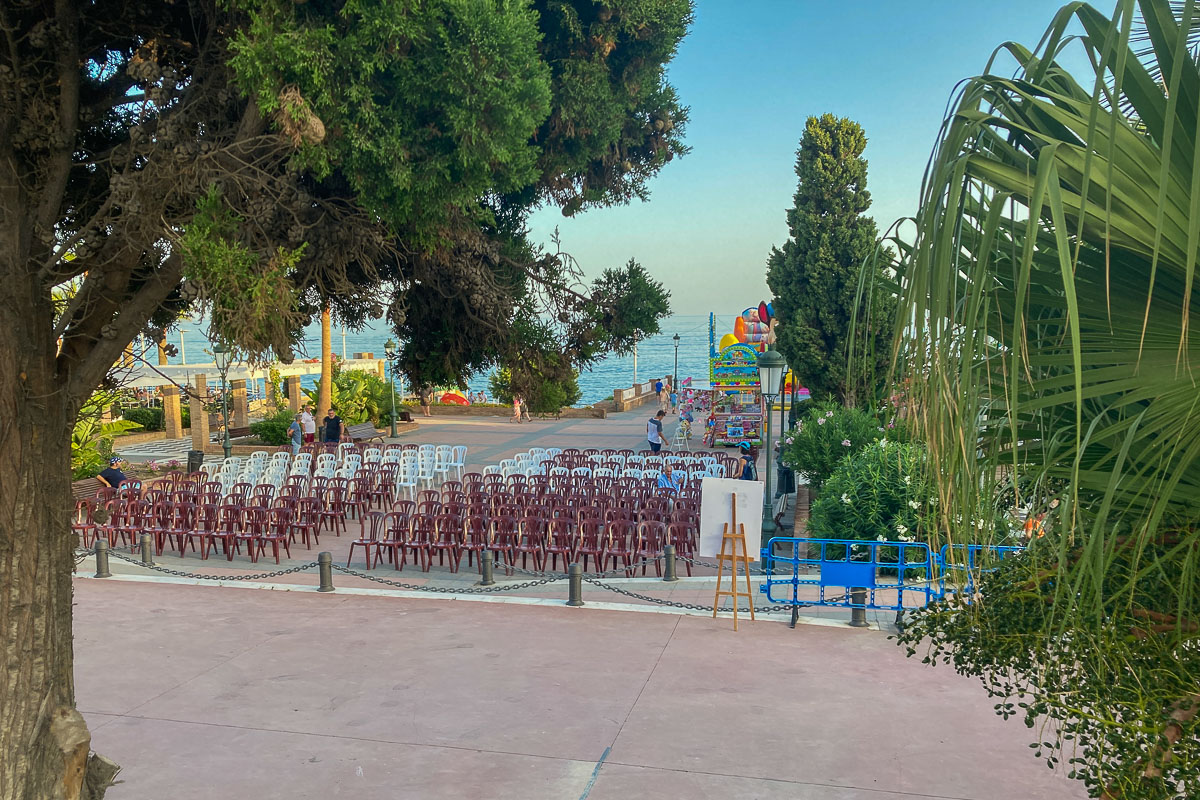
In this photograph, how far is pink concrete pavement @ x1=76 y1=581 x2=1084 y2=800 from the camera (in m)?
6.77

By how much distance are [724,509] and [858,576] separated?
Answer: 1657mm

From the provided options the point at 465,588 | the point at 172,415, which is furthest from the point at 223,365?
the point at 172,415

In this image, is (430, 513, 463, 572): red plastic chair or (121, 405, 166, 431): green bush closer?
(430, 513, 463, 572): red plastic chair

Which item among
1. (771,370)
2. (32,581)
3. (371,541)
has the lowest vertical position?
(371,541)

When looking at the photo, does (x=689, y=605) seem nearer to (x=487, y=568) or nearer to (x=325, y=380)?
(x=487, y=568)

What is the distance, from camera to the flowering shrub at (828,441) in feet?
58.3

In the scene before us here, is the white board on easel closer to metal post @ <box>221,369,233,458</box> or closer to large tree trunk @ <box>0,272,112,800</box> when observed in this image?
metal post @ <box>221,369,233,458</box>

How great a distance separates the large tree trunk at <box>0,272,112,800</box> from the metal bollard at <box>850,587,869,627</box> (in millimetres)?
7867

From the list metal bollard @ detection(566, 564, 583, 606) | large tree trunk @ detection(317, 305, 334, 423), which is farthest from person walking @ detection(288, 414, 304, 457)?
metal bollard @ detection(566, 564, 583, 606)

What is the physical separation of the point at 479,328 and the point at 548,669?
3647 mm

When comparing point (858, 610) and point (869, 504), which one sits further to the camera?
point (869, 504)

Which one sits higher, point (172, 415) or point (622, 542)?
point (172, 415)

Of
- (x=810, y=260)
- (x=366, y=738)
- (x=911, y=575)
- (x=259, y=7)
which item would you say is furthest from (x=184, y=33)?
(x=810, y=260)

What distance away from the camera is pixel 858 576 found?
10.4m
